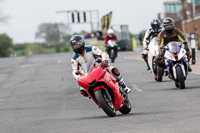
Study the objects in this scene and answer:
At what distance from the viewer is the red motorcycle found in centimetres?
956

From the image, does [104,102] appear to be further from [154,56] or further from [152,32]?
[152,32]

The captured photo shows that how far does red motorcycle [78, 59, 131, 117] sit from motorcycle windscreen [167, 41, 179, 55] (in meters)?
4.15

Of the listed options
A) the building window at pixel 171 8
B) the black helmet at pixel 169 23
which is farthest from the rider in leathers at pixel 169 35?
the building window at pixel 171 8

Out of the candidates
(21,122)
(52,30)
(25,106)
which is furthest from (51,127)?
(52,30)

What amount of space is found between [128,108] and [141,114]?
1.58ft

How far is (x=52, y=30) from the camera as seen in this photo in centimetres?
18138

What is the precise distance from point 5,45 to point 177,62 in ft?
394

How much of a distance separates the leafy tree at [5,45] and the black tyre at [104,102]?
12087 centimetres

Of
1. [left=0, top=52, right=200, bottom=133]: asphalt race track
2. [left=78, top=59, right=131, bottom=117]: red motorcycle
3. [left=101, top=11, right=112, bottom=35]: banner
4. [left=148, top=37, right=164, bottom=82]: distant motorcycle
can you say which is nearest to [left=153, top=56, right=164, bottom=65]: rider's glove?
[left=148, top=37, right=164, bottom=82]: distant motorcycle

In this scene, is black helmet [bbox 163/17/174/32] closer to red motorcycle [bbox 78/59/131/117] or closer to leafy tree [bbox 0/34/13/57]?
red motorcycle [bbox 78/59/131/117]

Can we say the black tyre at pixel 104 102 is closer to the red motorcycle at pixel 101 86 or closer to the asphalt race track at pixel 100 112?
the red motorcycle at pixel 101 86

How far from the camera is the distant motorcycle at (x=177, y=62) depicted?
1376 centimetres

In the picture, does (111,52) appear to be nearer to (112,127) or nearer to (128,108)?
(128,108)

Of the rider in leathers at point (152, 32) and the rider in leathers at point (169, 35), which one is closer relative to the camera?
the rider in leathers at point (169, 35)
